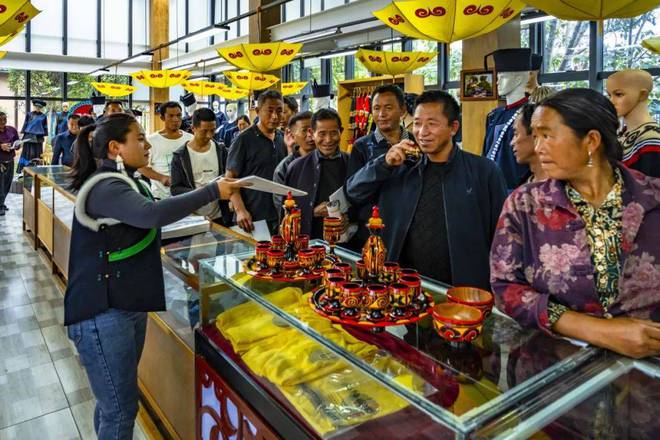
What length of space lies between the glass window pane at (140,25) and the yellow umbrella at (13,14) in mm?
12339

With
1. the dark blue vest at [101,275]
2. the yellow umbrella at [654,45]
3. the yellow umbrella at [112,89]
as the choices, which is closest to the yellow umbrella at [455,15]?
the yellow umbrella at [654,45]

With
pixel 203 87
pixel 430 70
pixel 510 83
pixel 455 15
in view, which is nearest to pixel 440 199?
pixel 510 83

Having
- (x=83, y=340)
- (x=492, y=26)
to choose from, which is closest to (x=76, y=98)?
(x=492, y=26)

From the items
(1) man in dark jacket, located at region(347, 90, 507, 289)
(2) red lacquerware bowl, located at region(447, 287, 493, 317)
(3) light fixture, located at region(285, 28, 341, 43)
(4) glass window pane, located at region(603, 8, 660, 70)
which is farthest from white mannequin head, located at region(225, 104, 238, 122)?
(2) red lacquerware bowl, located at region(447, 287, 493, 317)

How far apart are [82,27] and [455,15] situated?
46.6 feet

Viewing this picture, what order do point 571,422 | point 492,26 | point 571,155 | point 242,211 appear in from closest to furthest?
point 571,422
point 571,155
point 242,211
point 492,26

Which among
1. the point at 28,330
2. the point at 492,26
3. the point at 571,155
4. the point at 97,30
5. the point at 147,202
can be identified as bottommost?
the point at 28,330

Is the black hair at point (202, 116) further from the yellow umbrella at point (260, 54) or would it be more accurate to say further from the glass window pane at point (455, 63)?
the glass window pane at point (455, 63)

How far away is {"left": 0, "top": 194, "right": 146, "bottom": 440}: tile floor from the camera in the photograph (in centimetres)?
264

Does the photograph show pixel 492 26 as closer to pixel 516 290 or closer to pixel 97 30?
pixel 516 290

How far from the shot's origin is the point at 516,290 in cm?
135

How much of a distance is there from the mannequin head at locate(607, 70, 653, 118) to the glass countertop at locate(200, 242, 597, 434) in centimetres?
203

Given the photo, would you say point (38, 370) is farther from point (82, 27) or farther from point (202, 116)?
point (82, 27)

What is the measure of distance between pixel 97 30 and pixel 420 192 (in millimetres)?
15850
